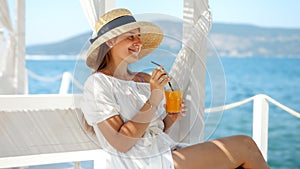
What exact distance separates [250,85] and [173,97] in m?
18.7

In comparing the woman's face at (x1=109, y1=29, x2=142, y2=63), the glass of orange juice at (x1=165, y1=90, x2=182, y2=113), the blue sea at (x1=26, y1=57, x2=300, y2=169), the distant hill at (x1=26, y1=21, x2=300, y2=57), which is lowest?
the blue sea at (x1=26, y1=57, x2=300, y2=169)

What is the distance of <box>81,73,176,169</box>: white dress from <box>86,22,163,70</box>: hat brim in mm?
99

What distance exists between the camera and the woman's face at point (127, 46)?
2.03 metres

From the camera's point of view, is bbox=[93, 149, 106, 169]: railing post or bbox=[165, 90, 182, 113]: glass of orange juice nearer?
bbox=[165, 90, 182, 113]: glass of orange juice

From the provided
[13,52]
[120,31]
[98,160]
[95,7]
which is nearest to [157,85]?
[120,31]

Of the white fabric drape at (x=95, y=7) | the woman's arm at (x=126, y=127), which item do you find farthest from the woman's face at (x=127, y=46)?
the white fabric drape at (x=95, y=7)

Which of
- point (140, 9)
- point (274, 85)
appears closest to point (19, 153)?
point (140, 9)

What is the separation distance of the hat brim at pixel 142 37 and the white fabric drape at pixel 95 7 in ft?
4.34

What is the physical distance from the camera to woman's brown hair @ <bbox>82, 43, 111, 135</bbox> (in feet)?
6.84

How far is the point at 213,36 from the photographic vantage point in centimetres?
2030

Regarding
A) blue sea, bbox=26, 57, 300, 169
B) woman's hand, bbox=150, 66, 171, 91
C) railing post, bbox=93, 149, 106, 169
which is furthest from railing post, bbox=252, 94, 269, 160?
blue sea, bbox=26, 57, 300, 169

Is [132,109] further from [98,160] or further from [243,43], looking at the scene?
[243,43]

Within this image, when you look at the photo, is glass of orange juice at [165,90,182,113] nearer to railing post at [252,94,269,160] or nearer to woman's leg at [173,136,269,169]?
woman's leg at [173,136,269,169]

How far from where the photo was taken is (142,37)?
203 cm
